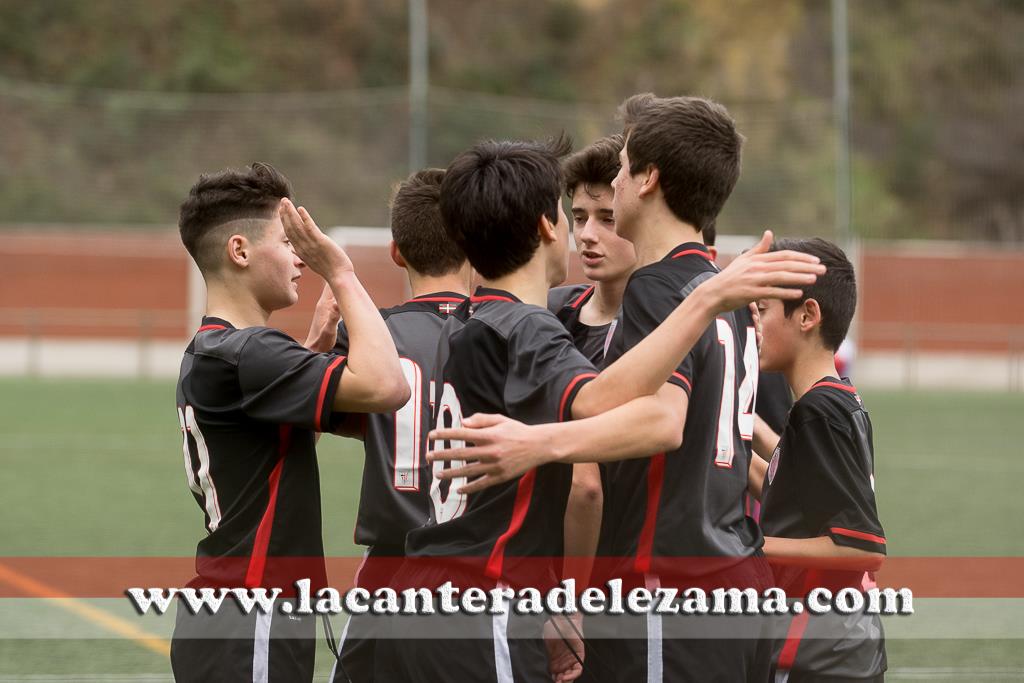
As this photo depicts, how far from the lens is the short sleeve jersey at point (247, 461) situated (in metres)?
2.92

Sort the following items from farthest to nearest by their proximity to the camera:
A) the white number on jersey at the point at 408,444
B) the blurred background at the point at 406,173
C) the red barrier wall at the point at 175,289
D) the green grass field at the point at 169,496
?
the red barrier wall at the point at 175,289 → the blurred background at the point at 406,173 → the green grass field at the point at 169,496 → the white number on jersey at the point at 408,444

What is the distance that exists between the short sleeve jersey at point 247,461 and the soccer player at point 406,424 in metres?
0.48

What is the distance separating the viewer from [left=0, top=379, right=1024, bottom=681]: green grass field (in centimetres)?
564

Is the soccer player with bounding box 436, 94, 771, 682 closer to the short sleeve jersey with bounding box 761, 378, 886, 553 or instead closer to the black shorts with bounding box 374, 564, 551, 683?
the black shorts with bounding box 374, 564, 551, 683

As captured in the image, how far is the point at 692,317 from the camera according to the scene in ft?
8.11

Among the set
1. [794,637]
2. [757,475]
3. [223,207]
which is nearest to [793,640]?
[794,637]

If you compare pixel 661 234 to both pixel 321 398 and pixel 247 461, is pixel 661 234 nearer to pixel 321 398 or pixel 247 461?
pixel 321 398

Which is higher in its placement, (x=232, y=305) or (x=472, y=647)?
(x=232, y=305)

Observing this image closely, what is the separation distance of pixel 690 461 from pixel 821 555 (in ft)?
1.96

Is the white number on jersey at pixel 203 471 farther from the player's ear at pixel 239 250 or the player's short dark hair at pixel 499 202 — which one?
the player's short dark hair at pixel 499 202

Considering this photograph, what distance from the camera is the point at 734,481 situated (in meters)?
2.79

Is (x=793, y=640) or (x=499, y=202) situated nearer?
(x=499, y=202)

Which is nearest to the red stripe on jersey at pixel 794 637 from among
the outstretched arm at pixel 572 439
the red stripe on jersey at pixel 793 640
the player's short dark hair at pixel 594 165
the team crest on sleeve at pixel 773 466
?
the red stripe on jersey at pixel 793 640

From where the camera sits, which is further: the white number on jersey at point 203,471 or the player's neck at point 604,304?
the player's neck at point 604,304
